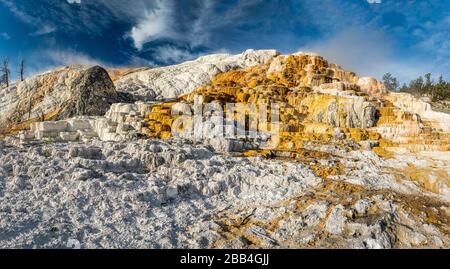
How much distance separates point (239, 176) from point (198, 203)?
9.86 feet

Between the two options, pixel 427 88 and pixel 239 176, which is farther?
pixel 427 88

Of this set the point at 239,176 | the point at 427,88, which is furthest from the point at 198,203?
the point at 427,88

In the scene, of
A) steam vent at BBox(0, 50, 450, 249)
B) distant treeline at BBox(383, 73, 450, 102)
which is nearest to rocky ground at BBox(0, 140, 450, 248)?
steam vent at BBox(0, 50, 450, 249)

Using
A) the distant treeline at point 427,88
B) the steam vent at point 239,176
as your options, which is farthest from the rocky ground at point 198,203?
Answer: the distant treeline at point 427,88

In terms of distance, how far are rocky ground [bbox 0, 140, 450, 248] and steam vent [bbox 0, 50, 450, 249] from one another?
0.06 metres

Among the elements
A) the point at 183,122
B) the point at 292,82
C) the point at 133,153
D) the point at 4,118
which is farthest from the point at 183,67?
the point at 133,153

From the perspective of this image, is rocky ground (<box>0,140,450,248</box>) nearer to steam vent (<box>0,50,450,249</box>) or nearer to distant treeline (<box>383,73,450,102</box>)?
steam vent (<box>0,50,450,249</box>)

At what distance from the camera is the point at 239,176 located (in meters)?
18.6

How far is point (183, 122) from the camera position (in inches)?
1153

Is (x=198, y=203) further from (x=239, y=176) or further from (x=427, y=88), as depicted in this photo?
(x=427, y=88)

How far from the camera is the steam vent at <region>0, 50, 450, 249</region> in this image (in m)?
13.9

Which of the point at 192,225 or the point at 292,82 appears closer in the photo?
the point at 192,225
